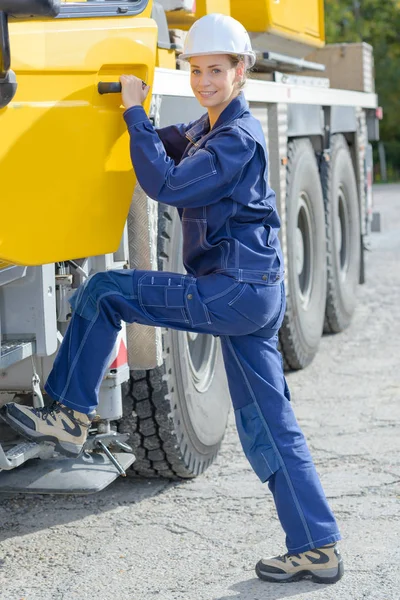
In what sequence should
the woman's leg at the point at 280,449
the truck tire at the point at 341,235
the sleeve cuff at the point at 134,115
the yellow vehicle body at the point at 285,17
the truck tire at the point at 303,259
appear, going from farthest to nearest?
the truck tire at the point at 341,235 < the truck tire at the point at 303,259 < the yellow vehicle body at the point at 285,17 < the woman's leg at the point at 280,449 < the sleeve cuff at the point at 134,115

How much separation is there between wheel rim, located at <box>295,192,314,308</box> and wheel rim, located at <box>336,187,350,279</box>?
1059 mm

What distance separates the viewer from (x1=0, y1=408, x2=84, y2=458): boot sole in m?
3.78

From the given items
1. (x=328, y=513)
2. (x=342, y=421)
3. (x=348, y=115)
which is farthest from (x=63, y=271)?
(x=348, y=115)

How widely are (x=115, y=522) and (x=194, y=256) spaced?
1.28 meters

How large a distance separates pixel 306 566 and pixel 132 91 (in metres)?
1.64

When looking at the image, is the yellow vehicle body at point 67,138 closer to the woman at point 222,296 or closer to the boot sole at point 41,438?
the woman at point 222,296

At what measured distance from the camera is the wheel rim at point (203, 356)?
5.07 m

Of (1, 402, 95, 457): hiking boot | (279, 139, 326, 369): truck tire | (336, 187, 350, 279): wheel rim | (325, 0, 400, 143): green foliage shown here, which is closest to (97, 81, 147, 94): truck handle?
(1, 402, 95, 457): hiking boot

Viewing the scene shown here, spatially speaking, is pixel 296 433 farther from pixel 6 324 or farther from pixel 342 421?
pixel 342 421

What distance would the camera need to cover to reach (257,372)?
3.76m

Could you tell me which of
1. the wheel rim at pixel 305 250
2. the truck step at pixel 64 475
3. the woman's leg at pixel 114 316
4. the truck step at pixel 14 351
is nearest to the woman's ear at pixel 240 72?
the woman's leg at pixel 114 316

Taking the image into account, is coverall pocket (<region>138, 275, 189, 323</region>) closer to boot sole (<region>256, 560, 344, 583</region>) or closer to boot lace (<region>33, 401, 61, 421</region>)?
boot lace (<region>33, 401, 61, 421</region>)

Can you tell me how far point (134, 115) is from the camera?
3.51 meters

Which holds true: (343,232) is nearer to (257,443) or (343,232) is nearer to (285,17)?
(285,17)
